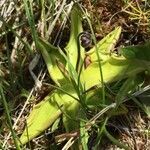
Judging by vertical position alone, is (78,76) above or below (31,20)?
below

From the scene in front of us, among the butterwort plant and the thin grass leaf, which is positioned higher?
the thin grass leaf

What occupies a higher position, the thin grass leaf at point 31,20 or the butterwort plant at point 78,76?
the thin grass leaf at point 31,20

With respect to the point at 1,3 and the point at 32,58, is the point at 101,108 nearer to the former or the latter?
the point at 32,58

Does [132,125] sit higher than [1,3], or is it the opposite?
[1,3]

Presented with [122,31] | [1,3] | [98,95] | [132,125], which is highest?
[1,3]

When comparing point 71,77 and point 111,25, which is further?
point 111,25

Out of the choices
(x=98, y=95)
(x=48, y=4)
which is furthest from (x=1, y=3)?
(x=98, y=95)
